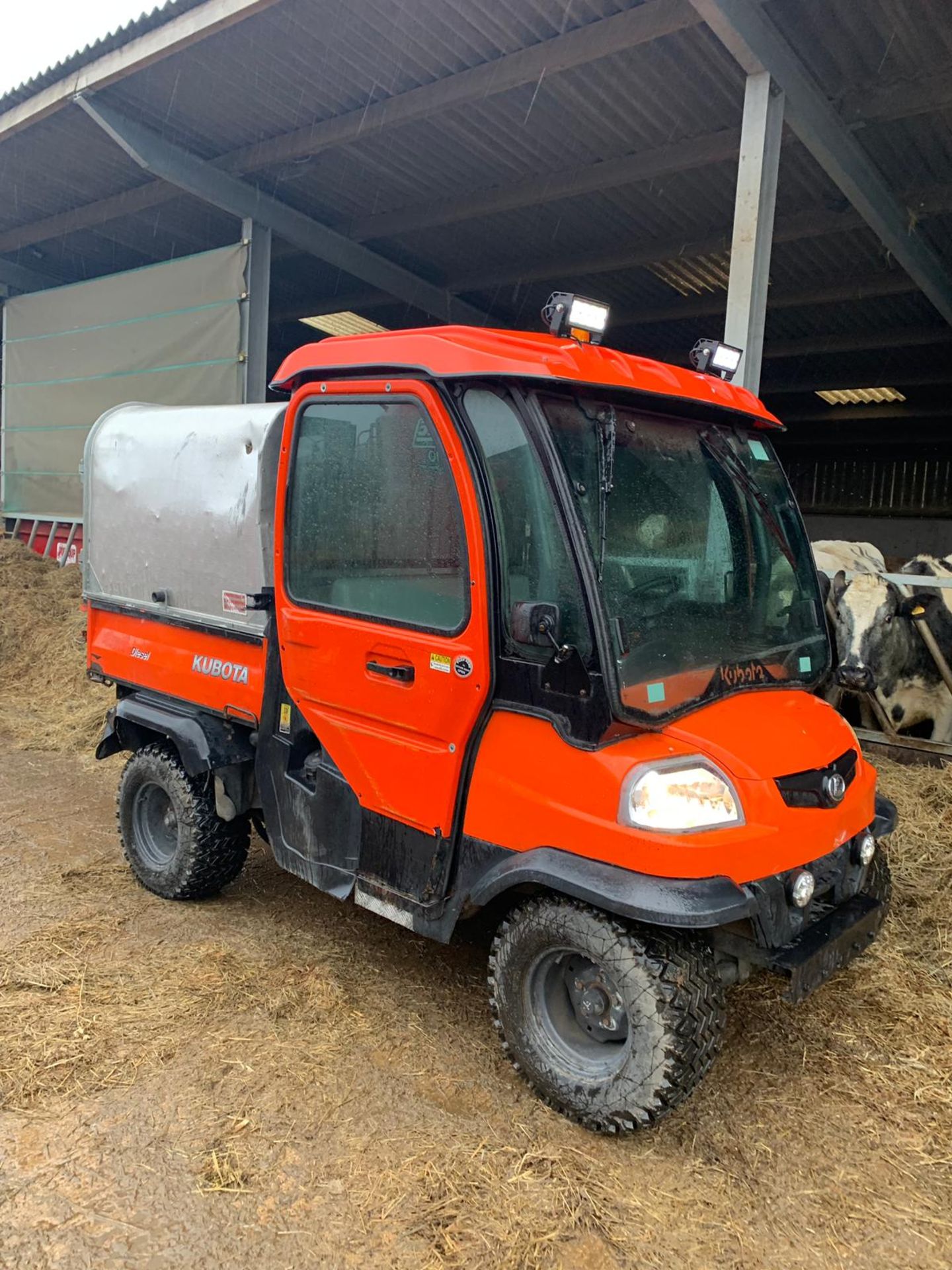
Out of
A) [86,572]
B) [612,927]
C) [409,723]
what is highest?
[86,572]

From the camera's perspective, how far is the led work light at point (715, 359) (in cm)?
341

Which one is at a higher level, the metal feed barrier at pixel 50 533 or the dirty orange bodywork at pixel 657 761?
the metal feed barrier at pixel 50 533

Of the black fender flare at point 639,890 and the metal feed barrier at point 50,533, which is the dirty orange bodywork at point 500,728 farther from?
the metal feed barrier at point 50,533

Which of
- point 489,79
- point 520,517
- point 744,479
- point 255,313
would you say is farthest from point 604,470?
point 255,313

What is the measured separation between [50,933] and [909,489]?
2097cm

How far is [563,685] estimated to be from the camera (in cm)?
252

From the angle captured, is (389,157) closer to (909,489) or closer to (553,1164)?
(553,1164)

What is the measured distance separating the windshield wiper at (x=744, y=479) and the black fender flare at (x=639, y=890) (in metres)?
1.29

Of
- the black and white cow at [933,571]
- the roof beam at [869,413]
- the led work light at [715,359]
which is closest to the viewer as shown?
the led work light at [715,359]

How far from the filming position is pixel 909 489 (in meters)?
20.6

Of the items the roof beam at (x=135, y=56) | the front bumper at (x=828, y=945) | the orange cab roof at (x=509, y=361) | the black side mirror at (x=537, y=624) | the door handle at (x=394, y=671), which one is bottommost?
the front bumper at (x=828, y=945)

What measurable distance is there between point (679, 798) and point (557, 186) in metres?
7.64

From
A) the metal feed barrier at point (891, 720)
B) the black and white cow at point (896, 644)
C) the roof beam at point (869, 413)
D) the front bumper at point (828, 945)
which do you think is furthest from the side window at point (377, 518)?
the roof beam at point (869, 413)

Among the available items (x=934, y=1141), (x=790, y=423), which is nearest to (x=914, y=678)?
(x=934, y=1141)
